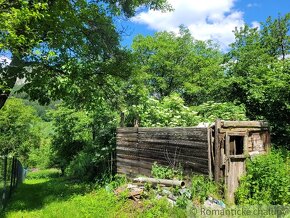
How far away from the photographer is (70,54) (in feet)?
36.2

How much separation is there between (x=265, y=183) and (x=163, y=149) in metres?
3.51

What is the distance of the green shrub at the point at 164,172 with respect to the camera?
9719 millimetres

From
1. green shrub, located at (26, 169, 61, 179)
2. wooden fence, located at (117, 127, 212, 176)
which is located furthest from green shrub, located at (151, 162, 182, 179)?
green shrub, located at (26, 169, 61, 179)

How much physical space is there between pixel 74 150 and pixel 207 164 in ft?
49.0

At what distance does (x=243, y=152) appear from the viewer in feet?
29.9

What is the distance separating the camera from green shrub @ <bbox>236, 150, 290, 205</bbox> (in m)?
7.79

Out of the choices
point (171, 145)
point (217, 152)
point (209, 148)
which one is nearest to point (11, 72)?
point (171, 145)

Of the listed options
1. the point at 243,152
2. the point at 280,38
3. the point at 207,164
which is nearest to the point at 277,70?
the point at 243,152

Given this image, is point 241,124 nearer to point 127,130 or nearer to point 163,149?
point 163,149

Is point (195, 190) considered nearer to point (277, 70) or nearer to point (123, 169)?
point (123, 169)

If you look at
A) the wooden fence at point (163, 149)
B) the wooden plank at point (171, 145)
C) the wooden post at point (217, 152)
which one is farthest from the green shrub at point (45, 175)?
the wooden post at point (217, 152)

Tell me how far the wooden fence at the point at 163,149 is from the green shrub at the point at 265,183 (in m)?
1.07

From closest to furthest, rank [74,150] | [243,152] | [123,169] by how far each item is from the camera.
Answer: [243,152] → [123,169] → [74,150]

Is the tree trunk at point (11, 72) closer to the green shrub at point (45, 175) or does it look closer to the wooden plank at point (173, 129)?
the wooden plank at point (173, 129)
